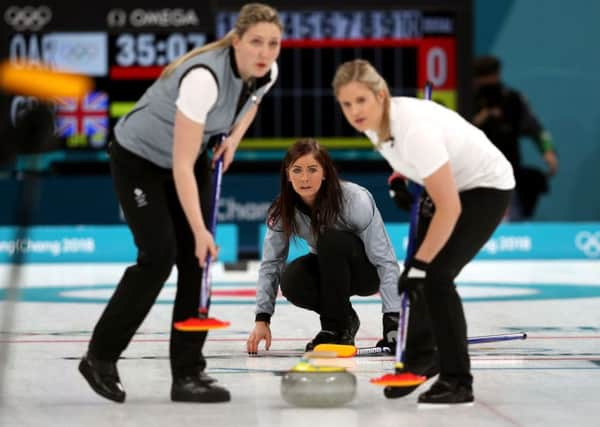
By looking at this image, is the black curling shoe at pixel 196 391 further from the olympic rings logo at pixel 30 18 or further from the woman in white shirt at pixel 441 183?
the olympic rings logo at pixel 30 18

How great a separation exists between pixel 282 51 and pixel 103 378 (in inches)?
267

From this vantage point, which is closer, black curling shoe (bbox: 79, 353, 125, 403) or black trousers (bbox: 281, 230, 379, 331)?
black curling shoe (bbox: 79, 353, 125, 403)

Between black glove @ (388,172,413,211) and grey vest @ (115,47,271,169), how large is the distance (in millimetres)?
626

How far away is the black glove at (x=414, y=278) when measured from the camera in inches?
147

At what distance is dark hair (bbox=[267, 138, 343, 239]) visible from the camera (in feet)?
15.8

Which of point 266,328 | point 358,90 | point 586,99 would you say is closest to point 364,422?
point 358,90

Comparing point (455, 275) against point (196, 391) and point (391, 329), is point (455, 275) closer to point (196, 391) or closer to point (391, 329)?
point (196, 391)

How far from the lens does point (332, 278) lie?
189 inches

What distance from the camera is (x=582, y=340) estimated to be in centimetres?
536

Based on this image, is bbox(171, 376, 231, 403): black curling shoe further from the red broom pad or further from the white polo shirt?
the white polo shirt

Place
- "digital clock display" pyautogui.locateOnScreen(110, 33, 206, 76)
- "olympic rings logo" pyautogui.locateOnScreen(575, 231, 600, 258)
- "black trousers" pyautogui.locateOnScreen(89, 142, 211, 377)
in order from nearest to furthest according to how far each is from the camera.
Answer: "black trousers" pyautogui.locateOnScreen(89, 142, 211, 377) → "digital clock display" pyautogui.locateOnScreen(110, 33, 206, 76) → "olympic rings logo" pyautogui.locateOnScreen(575, 231, 600, 258)

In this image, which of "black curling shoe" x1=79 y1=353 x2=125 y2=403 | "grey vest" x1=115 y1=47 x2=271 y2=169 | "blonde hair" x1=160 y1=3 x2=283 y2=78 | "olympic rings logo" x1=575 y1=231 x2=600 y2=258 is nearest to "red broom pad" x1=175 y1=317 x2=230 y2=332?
"black curling shoe" x1=79 y1=353 x2=125 y2=403

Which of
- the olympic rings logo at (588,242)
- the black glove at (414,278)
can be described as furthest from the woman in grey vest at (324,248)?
the olympic rings logo at (588,242)

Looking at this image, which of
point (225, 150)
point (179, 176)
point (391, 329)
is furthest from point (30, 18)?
point (179, 176)
